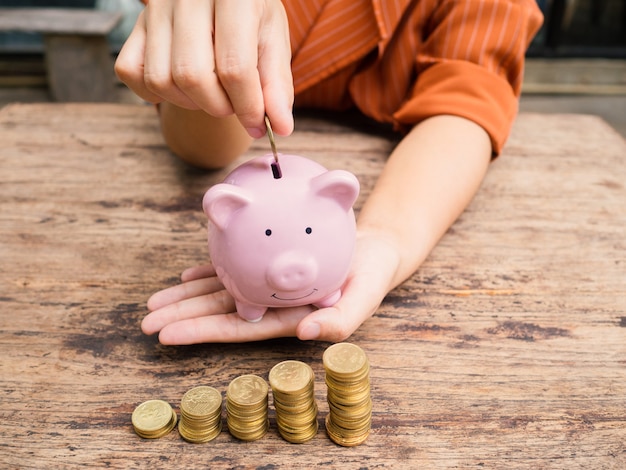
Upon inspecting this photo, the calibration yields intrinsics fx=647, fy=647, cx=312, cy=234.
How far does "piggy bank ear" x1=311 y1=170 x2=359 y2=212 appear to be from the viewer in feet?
1.86

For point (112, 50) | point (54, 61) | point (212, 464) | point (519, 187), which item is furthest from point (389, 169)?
point (112, 50)

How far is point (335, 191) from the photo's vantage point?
581mm

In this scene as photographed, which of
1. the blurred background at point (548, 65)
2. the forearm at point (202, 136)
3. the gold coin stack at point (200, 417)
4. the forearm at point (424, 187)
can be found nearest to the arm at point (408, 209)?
the forearm at point (424, 187)

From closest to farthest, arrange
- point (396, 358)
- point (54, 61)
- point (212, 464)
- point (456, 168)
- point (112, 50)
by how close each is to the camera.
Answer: point (212, 464), point (396, 358), point (456, 168), point (54, 61), point (112, 50)

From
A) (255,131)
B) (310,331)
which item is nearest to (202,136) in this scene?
(255,131)

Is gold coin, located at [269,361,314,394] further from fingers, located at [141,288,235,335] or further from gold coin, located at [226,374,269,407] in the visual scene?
fingers, located at [141,288,235,335]

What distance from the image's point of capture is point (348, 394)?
0.54 meters

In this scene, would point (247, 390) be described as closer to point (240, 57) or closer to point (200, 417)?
point (200, 417)

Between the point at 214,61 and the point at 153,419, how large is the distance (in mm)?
321

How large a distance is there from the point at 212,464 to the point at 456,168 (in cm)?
50

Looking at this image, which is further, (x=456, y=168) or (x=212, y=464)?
(x=456, y=168)

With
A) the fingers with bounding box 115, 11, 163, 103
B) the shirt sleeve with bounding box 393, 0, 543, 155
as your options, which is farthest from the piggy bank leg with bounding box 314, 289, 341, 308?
the shirt sleeve with bounding box 393, 0, 543, 155

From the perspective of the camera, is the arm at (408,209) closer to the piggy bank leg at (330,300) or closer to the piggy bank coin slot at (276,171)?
the piggy bank leg at (330,300)

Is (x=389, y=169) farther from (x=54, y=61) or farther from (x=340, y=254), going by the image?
(x=54, y=61)
